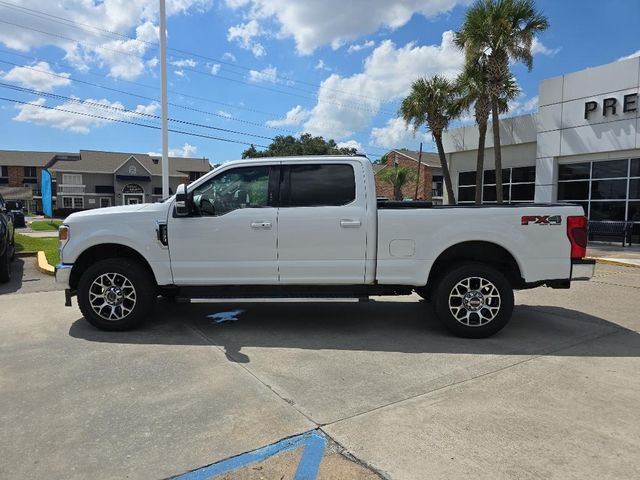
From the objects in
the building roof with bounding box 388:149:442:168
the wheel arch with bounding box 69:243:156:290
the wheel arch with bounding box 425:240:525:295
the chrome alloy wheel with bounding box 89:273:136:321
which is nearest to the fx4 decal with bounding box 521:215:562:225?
the wheel arch with bounding box 425:240:525:295

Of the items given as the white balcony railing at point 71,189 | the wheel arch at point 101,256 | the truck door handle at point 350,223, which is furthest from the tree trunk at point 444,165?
the white balcony railing at point 71,189

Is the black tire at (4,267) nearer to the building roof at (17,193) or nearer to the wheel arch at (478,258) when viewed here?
the wheel arch at (478,258)

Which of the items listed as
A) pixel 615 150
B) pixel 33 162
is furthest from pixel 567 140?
pixel 33 162

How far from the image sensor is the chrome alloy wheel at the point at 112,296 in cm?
575

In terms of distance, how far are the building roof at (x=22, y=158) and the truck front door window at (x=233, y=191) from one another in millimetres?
82670

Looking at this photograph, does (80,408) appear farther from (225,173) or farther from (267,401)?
(225,173)

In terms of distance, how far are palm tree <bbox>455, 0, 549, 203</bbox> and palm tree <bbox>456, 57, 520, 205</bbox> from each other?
26 cm

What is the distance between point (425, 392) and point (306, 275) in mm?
2070

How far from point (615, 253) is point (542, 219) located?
1174cm

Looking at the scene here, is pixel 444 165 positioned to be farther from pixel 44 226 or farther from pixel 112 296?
pixel 44 226

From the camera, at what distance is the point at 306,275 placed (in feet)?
18.5

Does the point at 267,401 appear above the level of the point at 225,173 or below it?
below

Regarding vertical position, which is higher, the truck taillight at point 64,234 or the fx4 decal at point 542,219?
the fx4 decal at point 542,219

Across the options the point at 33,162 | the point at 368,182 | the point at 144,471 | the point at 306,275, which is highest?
the point at 33,162
